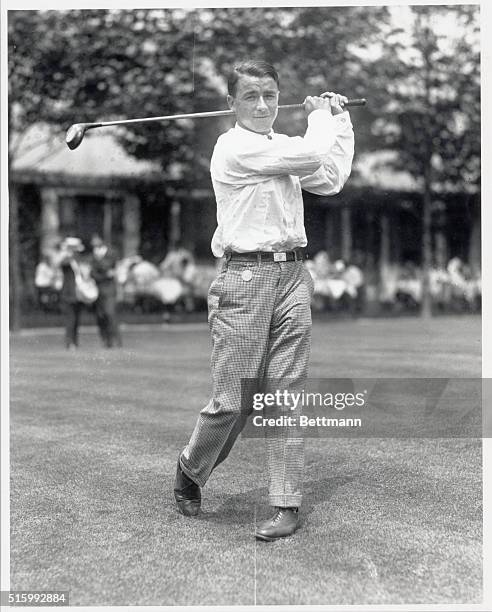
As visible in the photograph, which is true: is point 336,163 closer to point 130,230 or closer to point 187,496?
point 187,496

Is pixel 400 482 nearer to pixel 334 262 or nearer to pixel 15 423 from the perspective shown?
pixel 15 423

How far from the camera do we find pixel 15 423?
19.4ft

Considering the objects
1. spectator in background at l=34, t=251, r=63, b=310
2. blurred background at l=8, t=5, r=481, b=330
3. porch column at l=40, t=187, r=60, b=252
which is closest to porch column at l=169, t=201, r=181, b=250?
blurred background at l=8, t=5, r=481, b=330

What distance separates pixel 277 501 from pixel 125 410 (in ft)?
9.89

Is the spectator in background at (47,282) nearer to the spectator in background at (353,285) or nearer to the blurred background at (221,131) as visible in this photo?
the blurred background at (221,131)

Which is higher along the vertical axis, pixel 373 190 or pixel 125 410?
pixel 373 190

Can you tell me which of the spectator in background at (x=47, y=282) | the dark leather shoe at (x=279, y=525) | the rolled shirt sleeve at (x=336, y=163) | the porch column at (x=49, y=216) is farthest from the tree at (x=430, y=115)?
the dark leather shoe at (x=279, y=525)

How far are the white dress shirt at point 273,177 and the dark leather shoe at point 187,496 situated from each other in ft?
3.17

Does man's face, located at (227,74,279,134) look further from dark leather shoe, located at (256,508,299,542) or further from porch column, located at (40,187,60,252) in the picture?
porch column, located at (40,187,60,252)

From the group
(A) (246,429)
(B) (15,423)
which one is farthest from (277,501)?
(B) (15,423)

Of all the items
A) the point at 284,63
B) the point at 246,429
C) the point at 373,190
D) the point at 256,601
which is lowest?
the point at 256,601

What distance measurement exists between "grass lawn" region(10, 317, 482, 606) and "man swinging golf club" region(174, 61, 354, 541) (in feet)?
1.00

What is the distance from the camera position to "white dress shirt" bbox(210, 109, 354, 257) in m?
3.43

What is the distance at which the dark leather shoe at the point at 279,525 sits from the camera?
3.41m
